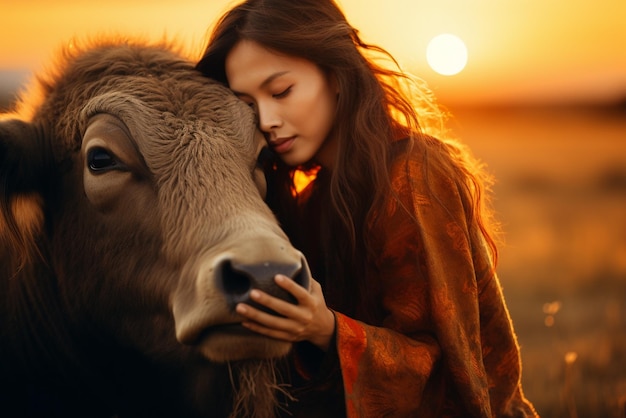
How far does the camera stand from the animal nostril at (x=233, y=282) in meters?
2.59

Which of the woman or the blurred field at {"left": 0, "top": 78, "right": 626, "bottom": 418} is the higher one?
the woman

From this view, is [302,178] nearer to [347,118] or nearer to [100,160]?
[347,118]

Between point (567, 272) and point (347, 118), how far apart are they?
632cm

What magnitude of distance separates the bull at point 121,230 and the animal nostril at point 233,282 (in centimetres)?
18

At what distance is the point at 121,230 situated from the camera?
10.4 ft

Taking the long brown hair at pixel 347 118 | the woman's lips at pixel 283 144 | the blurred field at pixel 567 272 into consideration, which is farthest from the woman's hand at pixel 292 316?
the blurred field at pixel 567 272

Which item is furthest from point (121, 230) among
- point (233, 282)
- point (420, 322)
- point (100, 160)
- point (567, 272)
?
point (567, 272)

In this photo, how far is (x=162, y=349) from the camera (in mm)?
3252

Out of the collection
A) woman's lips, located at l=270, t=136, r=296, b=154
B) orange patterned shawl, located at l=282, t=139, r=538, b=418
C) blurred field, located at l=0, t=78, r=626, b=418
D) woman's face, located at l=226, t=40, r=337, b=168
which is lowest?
blurred field, located at l=0, t=78, r=626, b=418

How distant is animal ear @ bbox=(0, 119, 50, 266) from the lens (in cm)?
327

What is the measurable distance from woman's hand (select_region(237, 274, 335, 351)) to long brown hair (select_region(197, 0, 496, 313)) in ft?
1.99

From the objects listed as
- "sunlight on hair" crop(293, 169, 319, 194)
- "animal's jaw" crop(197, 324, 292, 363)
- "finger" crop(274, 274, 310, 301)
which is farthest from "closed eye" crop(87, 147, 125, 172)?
"sunlight on hair" crop(293, 169, 319, 194)

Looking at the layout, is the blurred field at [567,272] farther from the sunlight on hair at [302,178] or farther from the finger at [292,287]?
the finger at [292,287]

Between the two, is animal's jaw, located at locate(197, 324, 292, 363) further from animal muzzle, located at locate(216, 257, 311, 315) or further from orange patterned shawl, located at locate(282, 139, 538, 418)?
orange patterned shawl, located at locate(282, 139, 538, 418)
